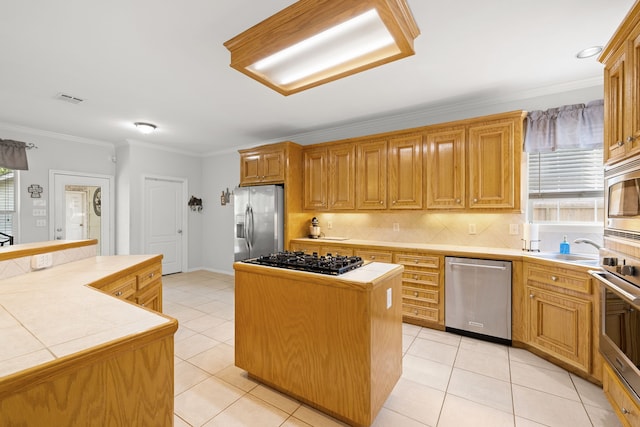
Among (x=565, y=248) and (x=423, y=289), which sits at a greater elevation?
(x=565, y=248)

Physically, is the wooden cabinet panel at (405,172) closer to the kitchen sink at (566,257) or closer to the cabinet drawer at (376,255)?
the cabinet drawer at (376,255)

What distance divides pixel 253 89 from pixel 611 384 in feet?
12.1

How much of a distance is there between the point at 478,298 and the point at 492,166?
4.56 ft

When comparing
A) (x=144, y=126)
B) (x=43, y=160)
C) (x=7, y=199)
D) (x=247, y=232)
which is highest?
(x=144, y=126)

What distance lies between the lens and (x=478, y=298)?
2873mm

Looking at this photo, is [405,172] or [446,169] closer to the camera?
[446,169]

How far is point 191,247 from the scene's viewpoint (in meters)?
6.09

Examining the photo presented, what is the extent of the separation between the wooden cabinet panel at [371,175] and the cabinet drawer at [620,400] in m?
2.41

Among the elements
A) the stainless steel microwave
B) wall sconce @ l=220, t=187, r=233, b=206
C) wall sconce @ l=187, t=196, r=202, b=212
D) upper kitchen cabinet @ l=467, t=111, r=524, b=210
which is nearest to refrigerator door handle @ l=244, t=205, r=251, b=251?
wall sconce @ l=220, t=187, r=233, b=206

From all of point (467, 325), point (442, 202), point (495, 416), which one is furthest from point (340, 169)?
point (495, 416)

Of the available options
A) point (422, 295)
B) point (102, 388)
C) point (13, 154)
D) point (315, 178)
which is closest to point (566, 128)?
point (422, 295)

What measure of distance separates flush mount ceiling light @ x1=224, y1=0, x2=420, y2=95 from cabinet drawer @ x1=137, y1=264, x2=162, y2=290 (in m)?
1.82

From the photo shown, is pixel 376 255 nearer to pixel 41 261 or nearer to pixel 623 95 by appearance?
pixel 623 95

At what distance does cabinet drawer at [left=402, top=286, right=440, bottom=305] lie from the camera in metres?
3.10
